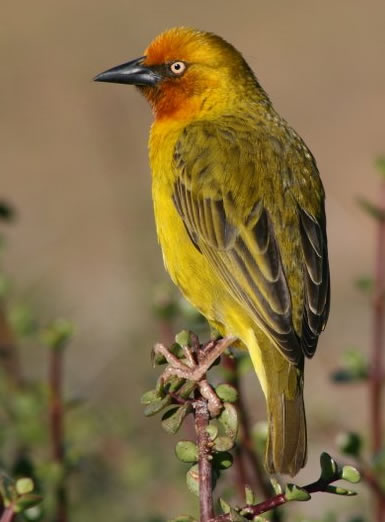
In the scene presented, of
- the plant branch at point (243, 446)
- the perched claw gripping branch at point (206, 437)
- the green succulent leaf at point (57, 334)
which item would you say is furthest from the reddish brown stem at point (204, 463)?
the green succulent leaf at point (57, 334)

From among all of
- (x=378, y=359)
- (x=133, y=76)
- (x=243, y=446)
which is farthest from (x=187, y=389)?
(x=133, y=76)

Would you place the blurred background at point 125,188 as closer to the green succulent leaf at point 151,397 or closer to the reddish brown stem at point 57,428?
the reddish brown stem at point 57,428

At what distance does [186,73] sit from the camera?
4.90 meters

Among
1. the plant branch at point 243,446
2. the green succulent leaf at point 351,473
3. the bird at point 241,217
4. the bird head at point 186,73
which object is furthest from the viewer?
the bird head at point 186,73

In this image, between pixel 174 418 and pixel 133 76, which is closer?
pixel 174 418

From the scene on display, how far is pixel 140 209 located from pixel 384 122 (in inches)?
357

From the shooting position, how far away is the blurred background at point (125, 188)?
494 centimetres

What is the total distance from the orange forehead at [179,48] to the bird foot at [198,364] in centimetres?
163

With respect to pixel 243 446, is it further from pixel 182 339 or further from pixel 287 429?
pixel 182 339

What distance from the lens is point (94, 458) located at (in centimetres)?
468

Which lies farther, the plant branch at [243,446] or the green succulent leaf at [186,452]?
the plant branch at [243,446]

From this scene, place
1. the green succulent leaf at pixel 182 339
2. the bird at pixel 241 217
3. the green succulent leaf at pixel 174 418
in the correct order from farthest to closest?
the bird at pixel 241 217 < the green succulent leaf at pixel 182 339 < the green succulent leaf at pixel 174 418

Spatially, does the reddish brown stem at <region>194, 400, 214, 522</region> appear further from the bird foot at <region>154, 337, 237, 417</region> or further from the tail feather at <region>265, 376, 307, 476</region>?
the tail feather at <region>265, 376, 307, 476</region>

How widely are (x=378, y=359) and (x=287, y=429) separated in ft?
1.43
